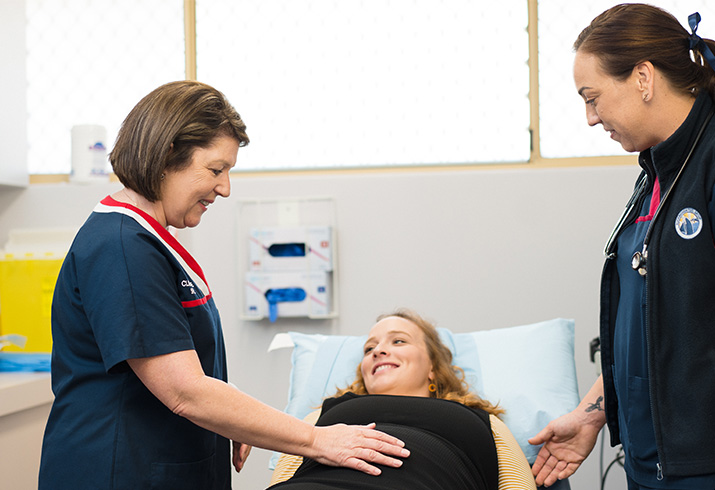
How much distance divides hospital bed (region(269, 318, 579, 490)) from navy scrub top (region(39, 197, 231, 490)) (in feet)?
2.18

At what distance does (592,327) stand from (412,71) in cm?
115

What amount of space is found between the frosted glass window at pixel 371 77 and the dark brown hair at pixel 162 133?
1.37m

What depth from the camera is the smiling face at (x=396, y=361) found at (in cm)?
178

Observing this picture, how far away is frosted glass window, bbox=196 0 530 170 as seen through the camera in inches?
96.4

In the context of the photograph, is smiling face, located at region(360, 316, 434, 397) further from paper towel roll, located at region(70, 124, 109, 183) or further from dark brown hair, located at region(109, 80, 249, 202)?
paper towel roll, located at region(70, 124, 109, 183)

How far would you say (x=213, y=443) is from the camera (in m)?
1.24

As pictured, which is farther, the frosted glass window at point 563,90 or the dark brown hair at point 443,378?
the frosted glass window at point 563,90

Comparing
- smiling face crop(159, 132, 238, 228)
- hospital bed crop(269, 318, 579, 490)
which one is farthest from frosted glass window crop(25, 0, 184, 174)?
smiling face crop(159, 132, 238, 228)

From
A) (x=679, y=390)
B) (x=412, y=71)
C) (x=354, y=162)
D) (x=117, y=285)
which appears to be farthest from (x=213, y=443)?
(x=412, y=71)

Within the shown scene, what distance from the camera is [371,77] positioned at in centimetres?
250

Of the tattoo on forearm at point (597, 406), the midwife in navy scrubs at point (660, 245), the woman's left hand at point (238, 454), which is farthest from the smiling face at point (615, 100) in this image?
the woman's left hand at point (238, 454)

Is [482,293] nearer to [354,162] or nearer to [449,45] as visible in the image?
[354,162]

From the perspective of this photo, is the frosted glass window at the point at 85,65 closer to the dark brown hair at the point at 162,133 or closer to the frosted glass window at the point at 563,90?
the frosted glass window at the point at 563,90

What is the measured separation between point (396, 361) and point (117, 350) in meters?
0.94
